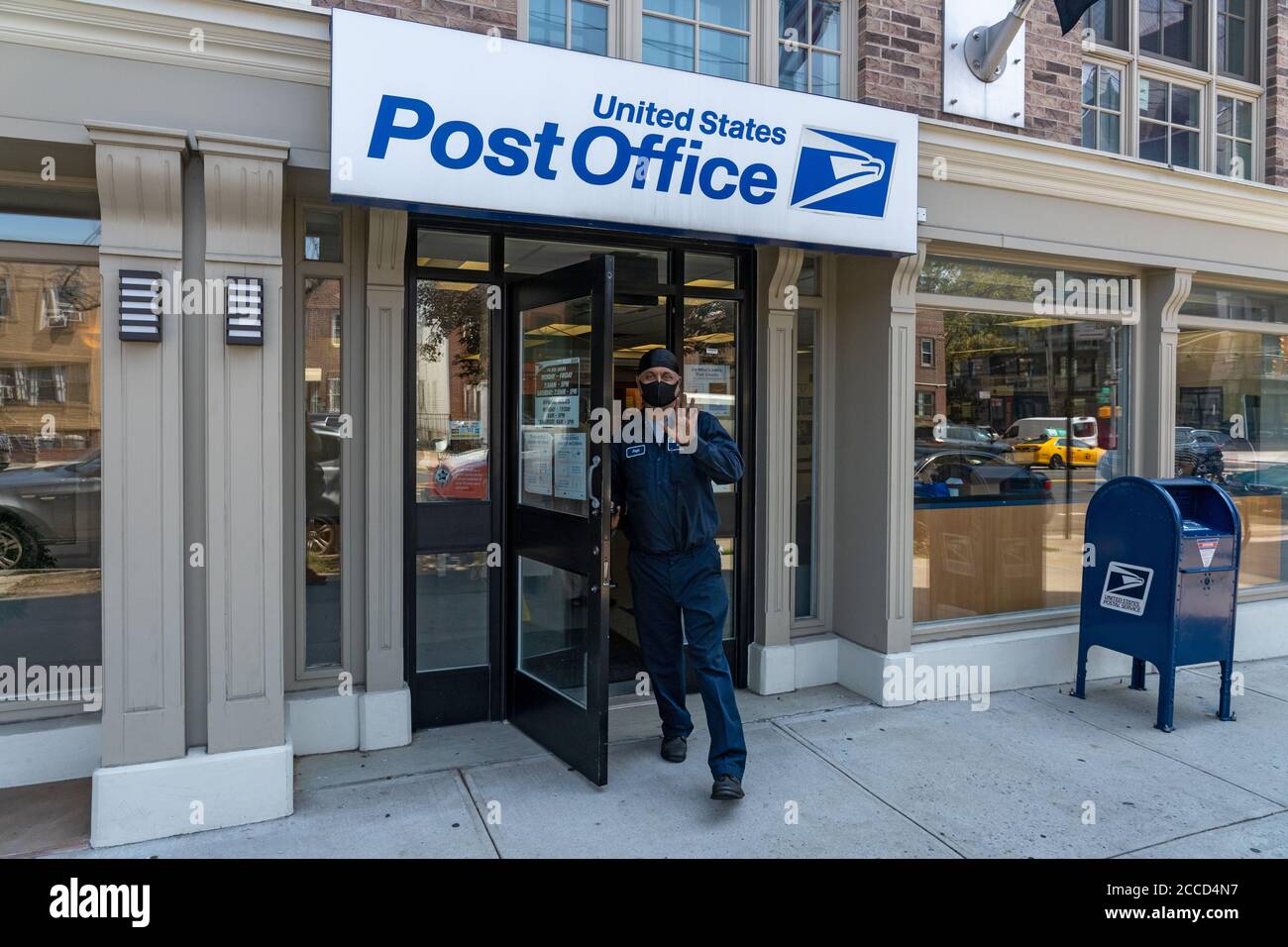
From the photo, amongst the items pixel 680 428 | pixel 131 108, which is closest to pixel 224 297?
pixel 131 108

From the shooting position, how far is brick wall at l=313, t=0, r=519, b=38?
4285 mm

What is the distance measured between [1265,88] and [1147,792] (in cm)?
590

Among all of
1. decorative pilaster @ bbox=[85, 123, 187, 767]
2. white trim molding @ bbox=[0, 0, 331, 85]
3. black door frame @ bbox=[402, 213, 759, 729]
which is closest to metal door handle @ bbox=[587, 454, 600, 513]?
black door frame @ bbox=[402, 213, 759, 729]

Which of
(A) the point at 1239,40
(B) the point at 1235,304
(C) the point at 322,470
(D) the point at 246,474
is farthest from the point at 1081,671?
(A) the point at 1239,40

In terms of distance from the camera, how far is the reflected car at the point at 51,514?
422 cm

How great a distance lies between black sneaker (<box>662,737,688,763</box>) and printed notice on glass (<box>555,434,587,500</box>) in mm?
1403

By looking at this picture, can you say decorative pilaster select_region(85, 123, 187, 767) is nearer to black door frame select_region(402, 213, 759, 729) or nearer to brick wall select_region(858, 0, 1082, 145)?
black door frame select_region(402, 213, 759, 729)

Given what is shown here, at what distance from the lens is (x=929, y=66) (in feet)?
18.3

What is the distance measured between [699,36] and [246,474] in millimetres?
3597

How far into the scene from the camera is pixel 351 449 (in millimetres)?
4664

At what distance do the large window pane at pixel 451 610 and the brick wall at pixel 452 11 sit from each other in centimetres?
279

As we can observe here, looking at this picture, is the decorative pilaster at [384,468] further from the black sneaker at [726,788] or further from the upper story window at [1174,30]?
the upper story window at [1174,30]

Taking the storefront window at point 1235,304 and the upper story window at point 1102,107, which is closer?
the upper story window at point 1102,107

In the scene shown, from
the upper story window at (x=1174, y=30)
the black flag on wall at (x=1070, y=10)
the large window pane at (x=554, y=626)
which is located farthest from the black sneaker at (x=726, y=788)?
the upper story window at (x=1174, y=30)
